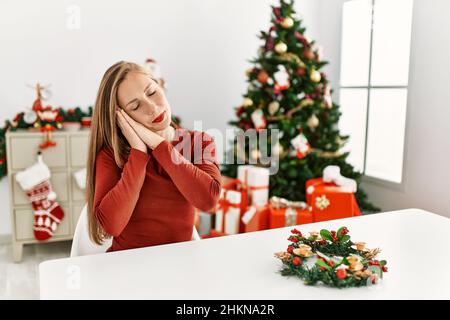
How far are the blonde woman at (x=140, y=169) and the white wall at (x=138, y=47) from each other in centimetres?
238

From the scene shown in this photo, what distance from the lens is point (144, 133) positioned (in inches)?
54.8

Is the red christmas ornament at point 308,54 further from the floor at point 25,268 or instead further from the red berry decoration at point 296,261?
the red berry decoration at point 296,261

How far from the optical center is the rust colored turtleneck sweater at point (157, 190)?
4.46 ft

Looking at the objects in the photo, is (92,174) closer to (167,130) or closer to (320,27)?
(167,130)

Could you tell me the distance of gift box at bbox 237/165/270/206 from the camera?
322 cm

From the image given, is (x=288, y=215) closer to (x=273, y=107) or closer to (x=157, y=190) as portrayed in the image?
(x=273, y=107)

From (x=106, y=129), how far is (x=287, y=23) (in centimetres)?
225

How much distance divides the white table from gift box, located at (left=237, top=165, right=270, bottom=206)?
1.71m

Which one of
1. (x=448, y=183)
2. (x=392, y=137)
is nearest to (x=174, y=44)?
(x=392, y=137)

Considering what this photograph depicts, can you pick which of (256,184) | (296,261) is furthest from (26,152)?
(296,261)

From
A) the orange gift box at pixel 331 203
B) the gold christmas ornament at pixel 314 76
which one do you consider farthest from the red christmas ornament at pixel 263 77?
the orange gift box at pixel 331 203

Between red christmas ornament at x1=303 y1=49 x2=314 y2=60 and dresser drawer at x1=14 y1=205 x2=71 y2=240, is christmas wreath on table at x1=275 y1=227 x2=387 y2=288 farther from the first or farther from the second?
dresser drawer at x1=14 y1=205 x2=71 y2=240

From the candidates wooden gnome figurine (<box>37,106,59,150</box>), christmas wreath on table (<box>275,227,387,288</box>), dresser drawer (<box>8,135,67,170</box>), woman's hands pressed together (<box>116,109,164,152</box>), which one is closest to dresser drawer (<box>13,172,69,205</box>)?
dresser drawer (<box>8,135,67,170</box>)

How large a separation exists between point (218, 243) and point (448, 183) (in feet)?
7.55
